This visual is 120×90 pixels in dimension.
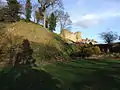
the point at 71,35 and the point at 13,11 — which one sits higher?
the point at 71,35

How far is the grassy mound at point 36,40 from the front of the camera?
88.2ft

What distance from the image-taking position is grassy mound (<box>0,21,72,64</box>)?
2688 cm

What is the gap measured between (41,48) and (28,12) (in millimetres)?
23494

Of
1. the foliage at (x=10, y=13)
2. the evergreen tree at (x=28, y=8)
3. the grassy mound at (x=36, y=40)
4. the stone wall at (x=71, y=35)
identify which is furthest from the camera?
the stone wall at (x=71, y=35)

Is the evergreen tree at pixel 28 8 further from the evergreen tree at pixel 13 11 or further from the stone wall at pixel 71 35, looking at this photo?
the stone wall at pixel 71 35

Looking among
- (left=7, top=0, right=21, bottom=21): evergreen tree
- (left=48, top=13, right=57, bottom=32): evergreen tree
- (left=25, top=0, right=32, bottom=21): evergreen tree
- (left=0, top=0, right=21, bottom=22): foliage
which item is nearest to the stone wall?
(left=48, top=13, right=57, bottom=32): evergreen tree

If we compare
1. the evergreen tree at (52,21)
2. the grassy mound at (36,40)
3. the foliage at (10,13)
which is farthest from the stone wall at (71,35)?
the grassy mound at (36,40)

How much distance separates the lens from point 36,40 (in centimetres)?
2952

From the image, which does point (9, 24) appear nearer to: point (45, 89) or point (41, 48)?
point (41, 48)

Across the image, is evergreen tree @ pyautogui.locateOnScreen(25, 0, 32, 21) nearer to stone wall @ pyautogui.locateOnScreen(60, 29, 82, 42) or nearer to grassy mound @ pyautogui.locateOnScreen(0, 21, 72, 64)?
stone wall @ pyautogui.locateOnScreen(60, 29, 82, 42)

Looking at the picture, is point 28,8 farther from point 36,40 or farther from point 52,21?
point 36,40

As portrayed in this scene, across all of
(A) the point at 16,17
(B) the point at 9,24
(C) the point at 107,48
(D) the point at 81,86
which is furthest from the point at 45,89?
(C) the point at 107,48

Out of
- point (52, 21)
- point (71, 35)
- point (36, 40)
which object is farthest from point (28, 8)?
point (36, 40)

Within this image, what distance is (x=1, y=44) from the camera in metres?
26.1
